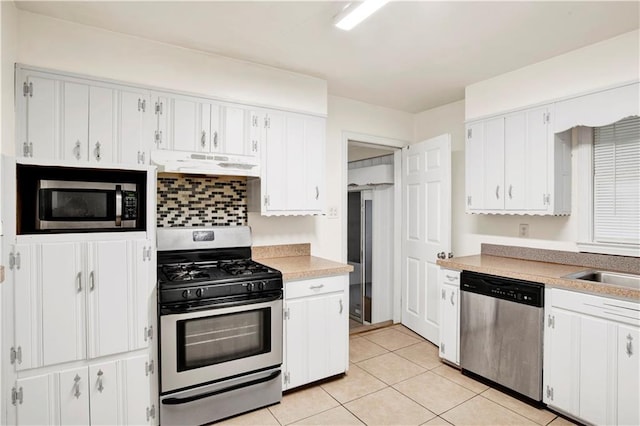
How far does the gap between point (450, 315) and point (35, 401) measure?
2.95 meters

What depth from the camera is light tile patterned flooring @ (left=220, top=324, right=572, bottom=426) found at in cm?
237

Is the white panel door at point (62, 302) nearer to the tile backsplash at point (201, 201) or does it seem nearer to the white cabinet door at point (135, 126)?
the white cabinet door at point (135, 126)

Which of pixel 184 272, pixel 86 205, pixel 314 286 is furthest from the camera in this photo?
pixel 314 286

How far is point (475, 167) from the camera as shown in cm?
330

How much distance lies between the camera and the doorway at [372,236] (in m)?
4.45

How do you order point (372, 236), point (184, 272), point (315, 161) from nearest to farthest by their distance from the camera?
point (184, 272) < point (315, 161) < point (372, 236)

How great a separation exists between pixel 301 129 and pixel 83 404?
2452 mm

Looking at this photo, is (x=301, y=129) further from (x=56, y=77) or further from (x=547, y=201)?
(x=547, y=201)

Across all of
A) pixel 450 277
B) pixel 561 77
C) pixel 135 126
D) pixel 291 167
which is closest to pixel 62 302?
pixel 135 126

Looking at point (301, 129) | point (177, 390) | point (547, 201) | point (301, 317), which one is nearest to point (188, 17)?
point (301, 129)

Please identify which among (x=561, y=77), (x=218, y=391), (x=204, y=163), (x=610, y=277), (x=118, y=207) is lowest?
(x=218, y=391)

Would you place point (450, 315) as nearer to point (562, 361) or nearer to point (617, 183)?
point (562, 361)

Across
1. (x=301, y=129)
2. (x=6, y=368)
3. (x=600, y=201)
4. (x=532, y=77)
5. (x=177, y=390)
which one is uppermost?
(x=532, y=77)

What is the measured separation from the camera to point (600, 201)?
9.08 ft
